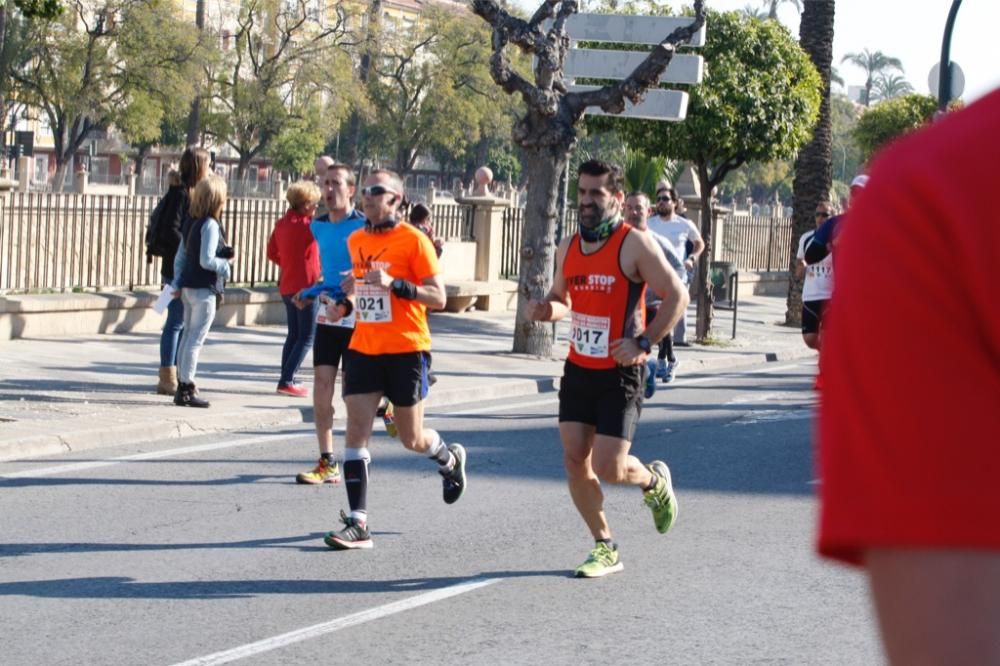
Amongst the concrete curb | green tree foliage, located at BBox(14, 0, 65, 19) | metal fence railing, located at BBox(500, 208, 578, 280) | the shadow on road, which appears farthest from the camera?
metal fence railing, located at BBox(500, 208, 578, 280)

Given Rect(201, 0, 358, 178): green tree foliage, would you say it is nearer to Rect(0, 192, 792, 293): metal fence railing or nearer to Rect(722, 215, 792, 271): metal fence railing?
Rect(722, 215, 792, 271): metal fence railing

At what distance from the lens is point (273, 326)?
1919 centimetres

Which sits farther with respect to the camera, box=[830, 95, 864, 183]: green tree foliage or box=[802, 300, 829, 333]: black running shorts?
box=[830, 95, 864, 183]: green tree foliage

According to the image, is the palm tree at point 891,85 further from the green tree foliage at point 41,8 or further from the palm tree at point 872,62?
the green tree foliage at point 41,8

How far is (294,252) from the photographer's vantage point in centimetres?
1263

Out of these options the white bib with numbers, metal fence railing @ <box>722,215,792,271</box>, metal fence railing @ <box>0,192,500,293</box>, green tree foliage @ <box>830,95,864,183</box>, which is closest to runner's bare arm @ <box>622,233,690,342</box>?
the white bib with numbers

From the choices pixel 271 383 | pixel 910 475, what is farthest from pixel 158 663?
pixel 271 383

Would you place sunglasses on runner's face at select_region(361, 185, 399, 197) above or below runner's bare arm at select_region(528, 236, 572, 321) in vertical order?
above

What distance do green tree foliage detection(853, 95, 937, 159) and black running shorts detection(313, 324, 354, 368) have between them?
95.1 ft

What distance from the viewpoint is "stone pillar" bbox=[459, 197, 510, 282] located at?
915 inches

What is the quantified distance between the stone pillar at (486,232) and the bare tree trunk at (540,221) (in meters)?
5.71

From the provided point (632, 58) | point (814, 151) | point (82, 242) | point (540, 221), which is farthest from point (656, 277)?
point (814, 151)

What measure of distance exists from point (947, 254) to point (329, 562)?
6338 mm

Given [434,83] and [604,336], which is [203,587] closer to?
[604,336]
